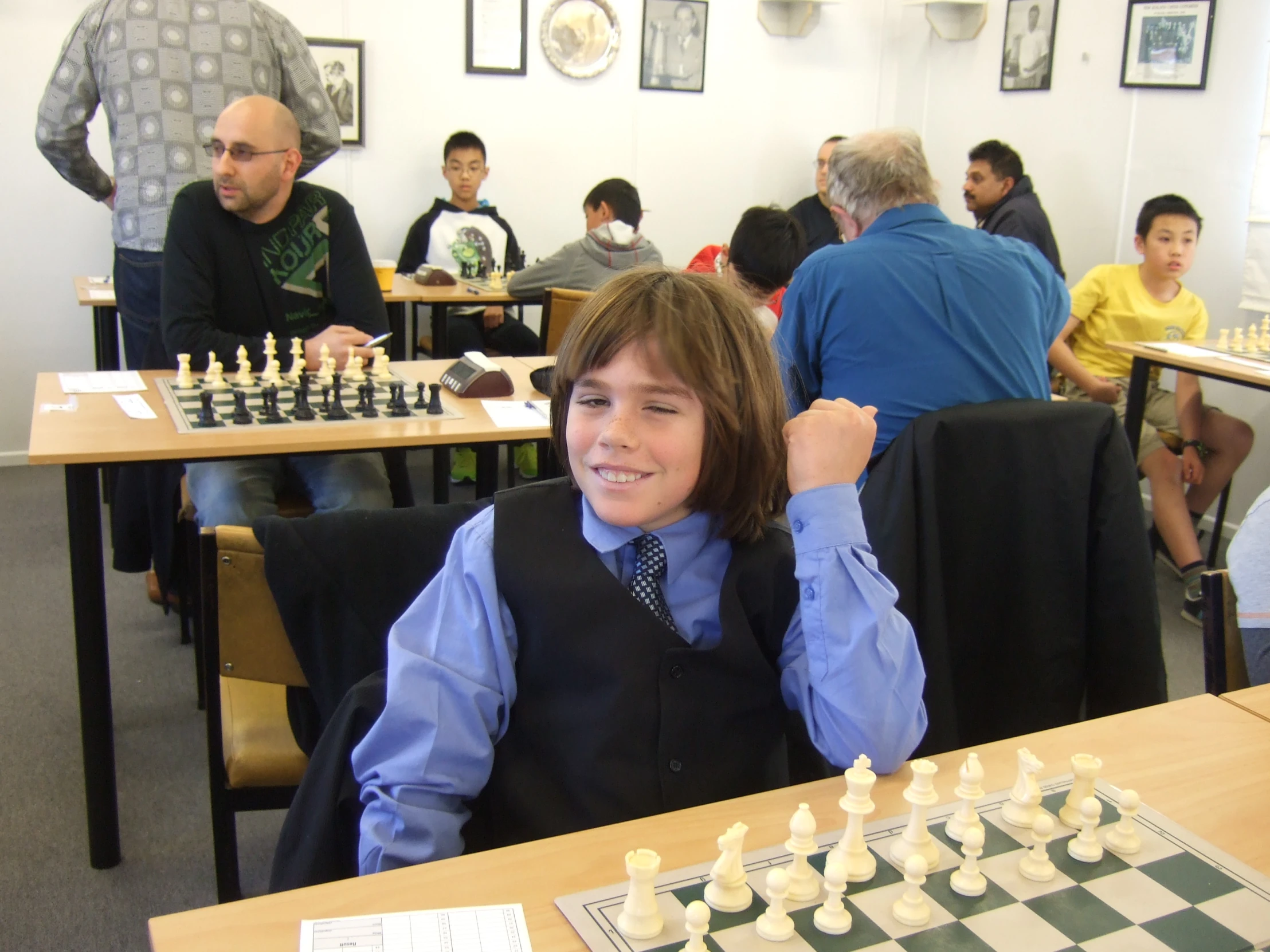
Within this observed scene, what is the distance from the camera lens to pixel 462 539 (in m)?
1.29

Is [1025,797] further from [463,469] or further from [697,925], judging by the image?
[463,469]

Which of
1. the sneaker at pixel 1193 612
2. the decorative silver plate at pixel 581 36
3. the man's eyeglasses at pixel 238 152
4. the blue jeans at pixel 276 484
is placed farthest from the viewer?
the decorative silver plate at pixel 581 36

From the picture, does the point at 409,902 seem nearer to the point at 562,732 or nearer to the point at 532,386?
the point at 562,732

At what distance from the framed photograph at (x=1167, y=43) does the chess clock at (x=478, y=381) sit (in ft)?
11.7

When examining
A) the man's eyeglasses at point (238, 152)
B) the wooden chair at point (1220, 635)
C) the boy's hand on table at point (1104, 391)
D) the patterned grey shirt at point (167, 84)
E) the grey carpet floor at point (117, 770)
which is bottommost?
the grey carpet floor at point (117, 770)

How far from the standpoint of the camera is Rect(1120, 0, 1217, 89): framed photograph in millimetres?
4730

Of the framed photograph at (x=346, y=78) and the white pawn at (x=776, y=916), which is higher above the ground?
the framed photograph at (x=346, y=78)

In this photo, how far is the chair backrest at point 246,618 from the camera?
5.16 ft

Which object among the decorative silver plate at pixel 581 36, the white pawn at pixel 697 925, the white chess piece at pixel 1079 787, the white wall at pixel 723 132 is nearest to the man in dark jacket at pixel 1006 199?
the white wall at pixel 723 132

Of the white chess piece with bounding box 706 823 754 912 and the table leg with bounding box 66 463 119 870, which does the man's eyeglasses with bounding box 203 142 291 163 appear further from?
the white chess piece with bounding box 706 823 754 912

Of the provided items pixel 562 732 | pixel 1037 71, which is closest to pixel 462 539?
pixel 562 732

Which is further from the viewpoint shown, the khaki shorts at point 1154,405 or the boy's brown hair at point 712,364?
the khaki shorts at point 1154,405

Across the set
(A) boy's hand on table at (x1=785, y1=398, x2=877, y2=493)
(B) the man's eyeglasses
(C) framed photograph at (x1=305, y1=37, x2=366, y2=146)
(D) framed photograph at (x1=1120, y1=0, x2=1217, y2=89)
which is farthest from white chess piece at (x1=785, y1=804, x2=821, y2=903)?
(C) framed photograph at (x1=305, y1=37, x2=366, y2=146)

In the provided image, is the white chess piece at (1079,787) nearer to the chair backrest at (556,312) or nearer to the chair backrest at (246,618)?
the chair backrest at (246,618)
